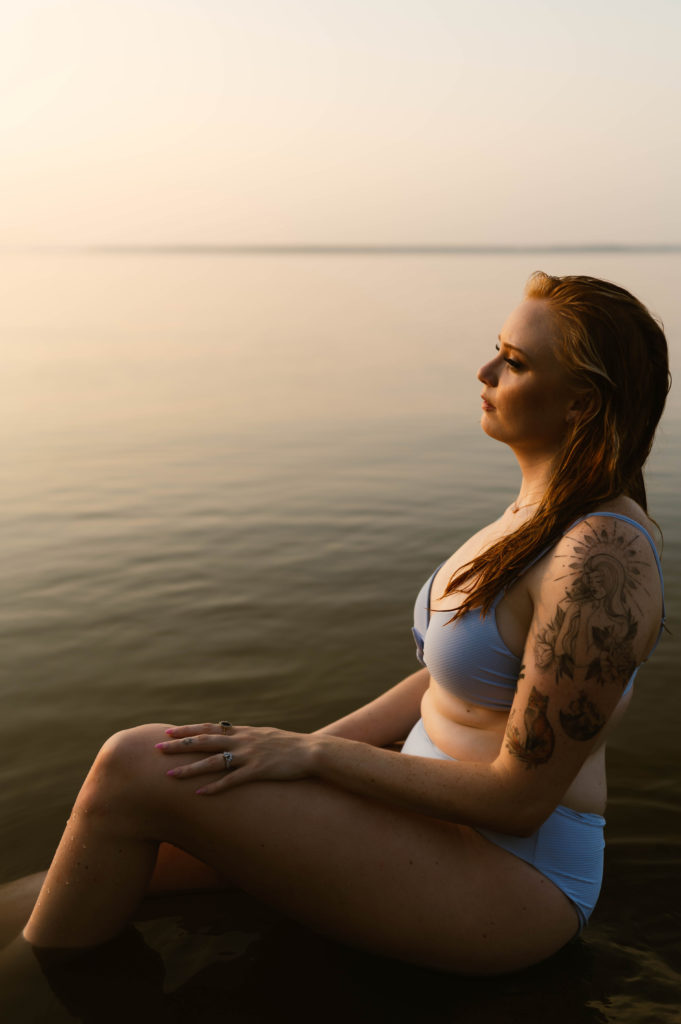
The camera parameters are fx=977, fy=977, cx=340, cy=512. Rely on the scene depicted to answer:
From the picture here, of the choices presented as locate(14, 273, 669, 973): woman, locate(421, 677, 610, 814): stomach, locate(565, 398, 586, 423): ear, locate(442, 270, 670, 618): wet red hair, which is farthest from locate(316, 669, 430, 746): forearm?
locate(565, 398, 586, 423): ear

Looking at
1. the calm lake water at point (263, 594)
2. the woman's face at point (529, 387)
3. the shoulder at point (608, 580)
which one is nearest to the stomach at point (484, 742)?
the shoulder at point (608, 580)

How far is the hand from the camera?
Answer: 243cm

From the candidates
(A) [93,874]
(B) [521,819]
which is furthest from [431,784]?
(A) [93,874]

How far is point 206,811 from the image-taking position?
2.43 m

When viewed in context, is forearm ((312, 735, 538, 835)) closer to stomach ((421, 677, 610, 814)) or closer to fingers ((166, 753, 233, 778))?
stomach ((421, 677, 610, 814))

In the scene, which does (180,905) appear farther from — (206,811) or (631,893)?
(631,893)

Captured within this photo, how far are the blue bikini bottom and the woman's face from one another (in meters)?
0.90

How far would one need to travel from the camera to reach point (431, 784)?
2441 mm

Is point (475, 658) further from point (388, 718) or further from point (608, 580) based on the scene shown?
point (388, 718)

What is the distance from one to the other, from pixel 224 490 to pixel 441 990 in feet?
21.7

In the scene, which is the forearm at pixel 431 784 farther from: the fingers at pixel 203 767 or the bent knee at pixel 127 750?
the bent knee at pixel 127 750

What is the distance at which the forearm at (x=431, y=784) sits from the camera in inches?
94.4

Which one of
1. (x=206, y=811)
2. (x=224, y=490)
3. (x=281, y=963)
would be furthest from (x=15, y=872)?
(x=224, y=490)

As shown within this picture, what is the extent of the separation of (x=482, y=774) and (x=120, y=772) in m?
0.90
